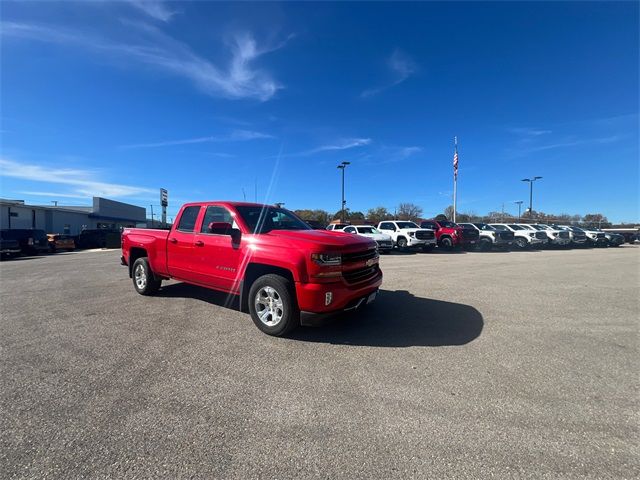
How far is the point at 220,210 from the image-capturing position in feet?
18.3

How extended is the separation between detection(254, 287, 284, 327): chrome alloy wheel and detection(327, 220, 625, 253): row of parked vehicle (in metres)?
13.6

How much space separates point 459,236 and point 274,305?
19.7 meters

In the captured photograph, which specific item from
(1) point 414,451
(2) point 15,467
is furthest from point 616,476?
(2) point 15,467

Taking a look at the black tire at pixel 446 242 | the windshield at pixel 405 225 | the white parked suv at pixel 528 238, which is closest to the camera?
the windshield at pixel 405 225

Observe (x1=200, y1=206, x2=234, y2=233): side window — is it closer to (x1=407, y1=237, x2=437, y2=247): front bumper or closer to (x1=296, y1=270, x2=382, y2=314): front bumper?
(x1=296, y1=270, x2=382, y2=314): front bumper

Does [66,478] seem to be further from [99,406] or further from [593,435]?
[593,435]

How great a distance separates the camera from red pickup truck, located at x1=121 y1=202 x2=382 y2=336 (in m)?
4.20

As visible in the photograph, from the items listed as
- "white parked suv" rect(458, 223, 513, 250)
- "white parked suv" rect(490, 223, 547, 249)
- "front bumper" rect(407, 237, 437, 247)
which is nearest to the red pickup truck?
"front bumper" rect(407, 237, 437, 247)

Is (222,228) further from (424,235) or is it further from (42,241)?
(42,241)

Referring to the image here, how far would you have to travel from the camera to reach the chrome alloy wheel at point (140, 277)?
683 centimetres

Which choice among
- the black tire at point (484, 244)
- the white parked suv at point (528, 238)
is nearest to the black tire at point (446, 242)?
the black tire at point (484, 244)

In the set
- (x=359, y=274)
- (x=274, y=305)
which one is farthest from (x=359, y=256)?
(x=274, y=305)

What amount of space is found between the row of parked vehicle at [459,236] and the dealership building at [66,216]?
3574 centimetres

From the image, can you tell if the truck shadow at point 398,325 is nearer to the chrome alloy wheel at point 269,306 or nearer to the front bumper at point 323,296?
the front bumper at point 323,296
